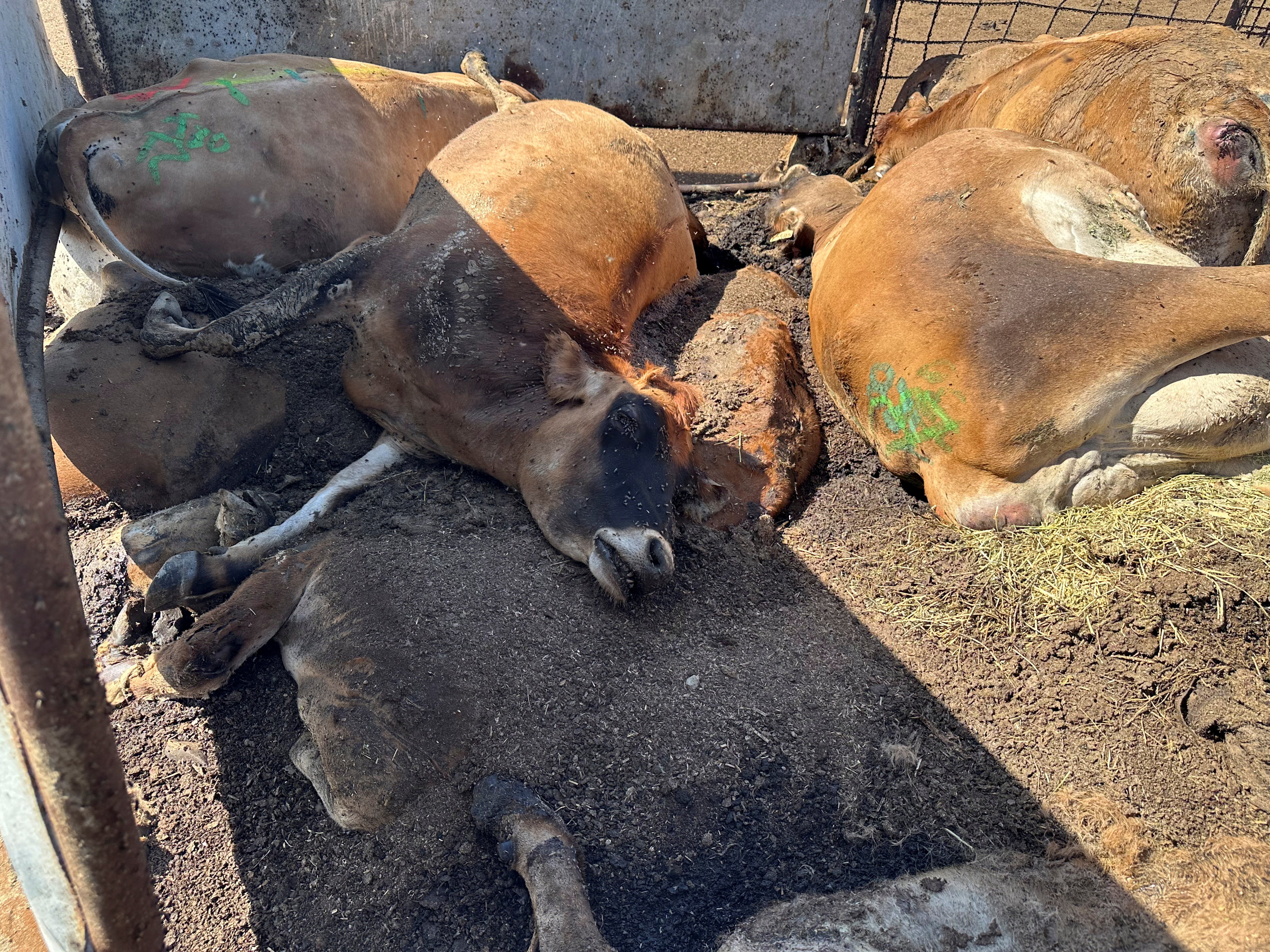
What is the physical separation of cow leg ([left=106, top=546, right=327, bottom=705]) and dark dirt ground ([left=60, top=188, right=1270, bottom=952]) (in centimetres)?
10

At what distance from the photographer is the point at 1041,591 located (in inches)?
127

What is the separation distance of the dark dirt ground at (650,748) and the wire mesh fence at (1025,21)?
5911 millimetres

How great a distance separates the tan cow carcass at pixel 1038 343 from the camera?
314 centimetres

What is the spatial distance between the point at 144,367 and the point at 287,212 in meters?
1.12

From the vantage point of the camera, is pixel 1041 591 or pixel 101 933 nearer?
pixel 101 933

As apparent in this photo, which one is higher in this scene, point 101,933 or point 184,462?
point 101,933

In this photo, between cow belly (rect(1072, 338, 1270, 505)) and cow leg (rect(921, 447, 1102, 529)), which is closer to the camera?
cow belly (rect(1072, 338, 1270, 505))

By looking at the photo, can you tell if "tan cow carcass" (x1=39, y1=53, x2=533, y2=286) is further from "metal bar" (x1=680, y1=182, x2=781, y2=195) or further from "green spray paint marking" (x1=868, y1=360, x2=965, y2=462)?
"green spray paint marking" (x1=868, y1=360, x2=965, y2=462)

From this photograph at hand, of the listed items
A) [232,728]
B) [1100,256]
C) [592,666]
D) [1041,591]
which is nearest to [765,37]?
[1100,256]

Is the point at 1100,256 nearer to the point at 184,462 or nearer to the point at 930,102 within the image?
the point at 930,102

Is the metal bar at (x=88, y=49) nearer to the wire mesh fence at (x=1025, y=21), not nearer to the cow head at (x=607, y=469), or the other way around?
the cow head at (x=607, y=469)

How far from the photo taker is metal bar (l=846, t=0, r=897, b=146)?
254 inches

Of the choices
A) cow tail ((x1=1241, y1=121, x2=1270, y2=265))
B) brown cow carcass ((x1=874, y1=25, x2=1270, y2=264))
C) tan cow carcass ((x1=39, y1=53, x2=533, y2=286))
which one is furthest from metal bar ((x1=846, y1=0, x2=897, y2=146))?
tan cow carcass ((x1=39, y1=53, x2=533, y2=286))

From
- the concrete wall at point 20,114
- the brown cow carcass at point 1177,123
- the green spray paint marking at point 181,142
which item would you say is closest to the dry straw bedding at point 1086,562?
the brown cow carcass at point 1177,123
